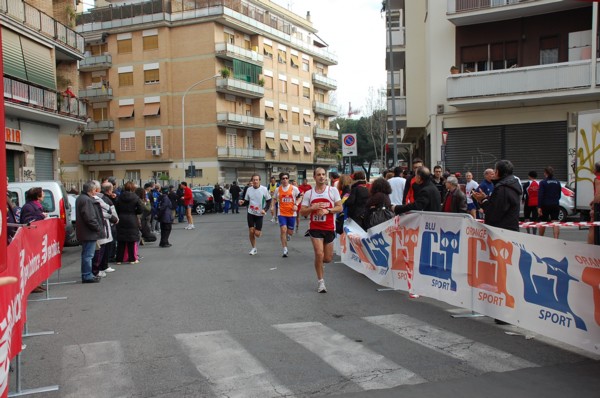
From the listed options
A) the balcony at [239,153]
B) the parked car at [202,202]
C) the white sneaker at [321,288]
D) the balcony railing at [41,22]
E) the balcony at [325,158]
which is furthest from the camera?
the balcony at [325,158]

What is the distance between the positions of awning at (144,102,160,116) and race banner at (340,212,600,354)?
4619 cm

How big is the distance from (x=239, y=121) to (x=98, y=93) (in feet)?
45.4

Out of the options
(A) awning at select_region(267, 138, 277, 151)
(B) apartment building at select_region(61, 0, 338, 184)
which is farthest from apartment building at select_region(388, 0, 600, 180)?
(A) awning at select_region(267, 138, 277, 151)

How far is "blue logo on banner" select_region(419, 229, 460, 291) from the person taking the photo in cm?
709

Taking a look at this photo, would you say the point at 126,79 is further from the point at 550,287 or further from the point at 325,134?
the point at 550,287

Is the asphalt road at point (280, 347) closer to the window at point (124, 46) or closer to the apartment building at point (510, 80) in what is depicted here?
the apartment building at point (510, 80)

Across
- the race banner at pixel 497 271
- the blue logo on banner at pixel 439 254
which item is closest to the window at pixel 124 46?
the race banner at pixel 497 271

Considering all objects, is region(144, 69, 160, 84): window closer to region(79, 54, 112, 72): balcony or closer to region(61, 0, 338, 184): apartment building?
region(61, 0, 338, 184): apartment building

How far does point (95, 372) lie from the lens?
5.03 meters

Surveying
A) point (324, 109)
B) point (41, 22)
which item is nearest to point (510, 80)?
point (41, 22)

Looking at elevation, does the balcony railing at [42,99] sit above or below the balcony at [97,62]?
below

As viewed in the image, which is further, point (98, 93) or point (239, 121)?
point (98, 93)

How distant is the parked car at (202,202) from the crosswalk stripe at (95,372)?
28142mm

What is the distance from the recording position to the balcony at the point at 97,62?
52969mm
